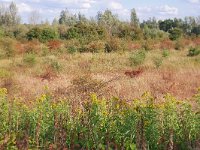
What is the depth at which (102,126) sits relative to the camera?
462cm

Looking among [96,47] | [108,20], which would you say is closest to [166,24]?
[108,20]

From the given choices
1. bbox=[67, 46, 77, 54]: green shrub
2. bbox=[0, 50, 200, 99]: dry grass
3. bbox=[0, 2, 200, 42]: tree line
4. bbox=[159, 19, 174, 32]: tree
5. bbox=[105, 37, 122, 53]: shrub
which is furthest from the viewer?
bbox=[159, 19, 174, 32]: tree

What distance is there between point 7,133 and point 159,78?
9081 millimetres

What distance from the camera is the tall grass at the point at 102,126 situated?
14.5ft

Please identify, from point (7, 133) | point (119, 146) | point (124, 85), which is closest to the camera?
point (119, 146)

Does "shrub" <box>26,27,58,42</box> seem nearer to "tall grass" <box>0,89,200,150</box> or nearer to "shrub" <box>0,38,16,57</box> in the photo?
"shrub" <box>0,38,16,57</box>

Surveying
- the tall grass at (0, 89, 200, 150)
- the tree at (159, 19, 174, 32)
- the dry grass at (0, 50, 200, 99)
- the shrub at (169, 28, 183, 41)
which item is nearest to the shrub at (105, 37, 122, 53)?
the dry grass at (0, 50, 200, 99)

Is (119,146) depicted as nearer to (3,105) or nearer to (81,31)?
(3,105)

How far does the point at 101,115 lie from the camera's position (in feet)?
15.1

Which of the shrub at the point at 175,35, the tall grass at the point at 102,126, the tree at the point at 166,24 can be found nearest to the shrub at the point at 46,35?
the shrub at the point at 175,35

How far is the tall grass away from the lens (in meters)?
4.43

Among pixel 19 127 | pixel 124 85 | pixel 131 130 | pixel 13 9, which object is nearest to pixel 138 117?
pixel 131 130

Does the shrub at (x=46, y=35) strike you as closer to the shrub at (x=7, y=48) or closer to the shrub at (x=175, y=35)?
the shrub at (x=175, y=35)

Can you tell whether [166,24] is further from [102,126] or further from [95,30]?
[102,126]
